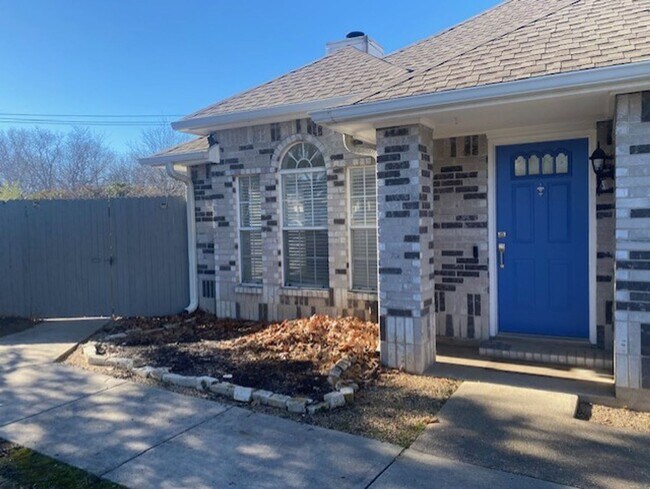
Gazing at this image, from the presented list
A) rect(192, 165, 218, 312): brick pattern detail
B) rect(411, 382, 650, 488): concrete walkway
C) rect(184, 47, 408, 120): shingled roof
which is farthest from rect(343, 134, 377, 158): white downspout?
rect(411, 382, 650, 488): concrete walkway

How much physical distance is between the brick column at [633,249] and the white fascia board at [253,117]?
131 inches

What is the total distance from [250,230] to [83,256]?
2926 millimetres

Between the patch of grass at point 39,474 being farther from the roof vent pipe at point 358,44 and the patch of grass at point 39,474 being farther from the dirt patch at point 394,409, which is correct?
the roof vent pipe at point 358,44

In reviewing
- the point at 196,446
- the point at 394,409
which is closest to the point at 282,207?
the point at 394,409

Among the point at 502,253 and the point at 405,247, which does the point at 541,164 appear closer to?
the point at 502,253

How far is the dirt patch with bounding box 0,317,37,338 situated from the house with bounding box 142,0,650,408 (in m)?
2.75

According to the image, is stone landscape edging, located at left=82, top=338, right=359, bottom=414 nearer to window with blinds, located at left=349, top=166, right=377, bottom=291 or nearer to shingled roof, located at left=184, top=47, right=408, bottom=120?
window with blinds, located at left=349, top=166, right=377, bottom=291

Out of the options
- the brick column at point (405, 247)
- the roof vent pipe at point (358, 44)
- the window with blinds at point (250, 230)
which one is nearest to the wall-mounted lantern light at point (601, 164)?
the brick column at point (405, 247)

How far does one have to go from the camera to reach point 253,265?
7953 mm

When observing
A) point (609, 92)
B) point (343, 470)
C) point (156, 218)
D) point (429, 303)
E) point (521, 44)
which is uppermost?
point (521, 44)

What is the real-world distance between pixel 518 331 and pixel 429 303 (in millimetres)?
1381

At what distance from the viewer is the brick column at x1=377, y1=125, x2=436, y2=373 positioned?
17.0 feet

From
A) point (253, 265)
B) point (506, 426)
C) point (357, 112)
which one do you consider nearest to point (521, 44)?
point (357, 112)

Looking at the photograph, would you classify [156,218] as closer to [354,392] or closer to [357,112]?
[357,112]
